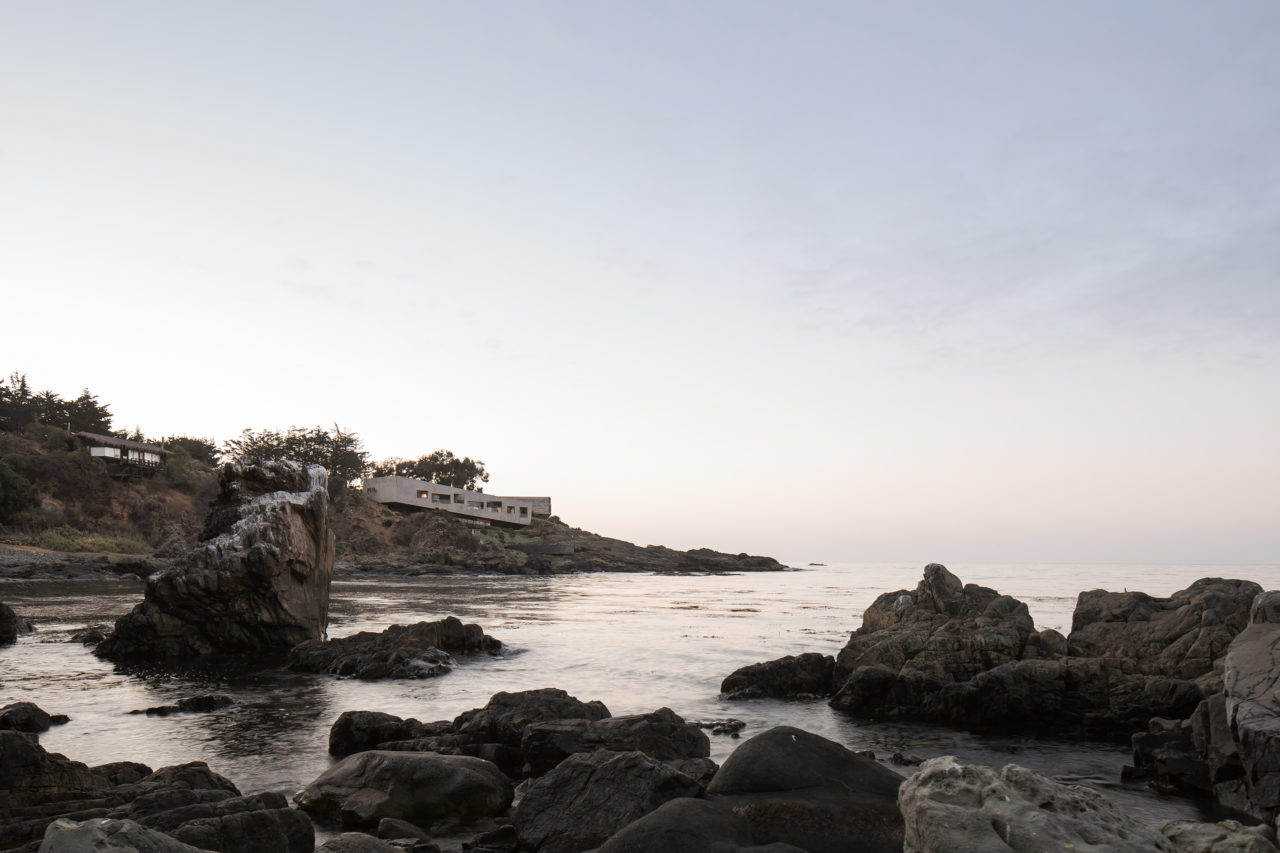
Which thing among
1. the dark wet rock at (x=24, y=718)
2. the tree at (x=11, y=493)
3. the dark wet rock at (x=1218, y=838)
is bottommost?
the dark wet rock at (x=24, y=718)

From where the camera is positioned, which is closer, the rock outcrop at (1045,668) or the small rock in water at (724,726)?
the small rock in water at (724,726)

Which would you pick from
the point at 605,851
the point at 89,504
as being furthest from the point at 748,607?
the point at 89,504

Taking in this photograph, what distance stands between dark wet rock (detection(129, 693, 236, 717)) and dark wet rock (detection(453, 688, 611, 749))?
17.1 feet

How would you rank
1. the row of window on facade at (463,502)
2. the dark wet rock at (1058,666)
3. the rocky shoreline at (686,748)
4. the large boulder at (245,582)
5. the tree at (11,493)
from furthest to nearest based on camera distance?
1. the row of window on facade at (463,502)
2. the tree at (11,493)
3. the large boulder at (245,582)
4. the dark wet rock at (1058,666)
5. the rocky shoreline at (686,748)

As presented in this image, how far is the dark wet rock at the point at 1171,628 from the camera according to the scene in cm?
1551

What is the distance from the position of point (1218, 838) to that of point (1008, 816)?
1.95 meters

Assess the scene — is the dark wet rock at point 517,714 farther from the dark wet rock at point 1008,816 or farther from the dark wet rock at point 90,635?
the dark wet rock at point 90,635

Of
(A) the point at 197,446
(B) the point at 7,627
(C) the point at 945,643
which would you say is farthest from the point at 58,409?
(C) the point at 945,643

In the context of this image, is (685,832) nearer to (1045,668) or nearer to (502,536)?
Result: (1045,668)

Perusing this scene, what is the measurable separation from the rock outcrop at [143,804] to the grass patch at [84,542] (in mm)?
58221

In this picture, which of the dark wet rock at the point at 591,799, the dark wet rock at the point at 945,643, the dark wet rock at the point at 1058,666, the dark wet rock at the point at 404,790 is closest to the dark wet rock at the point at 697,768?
the dark wet rock at the point at 591,799

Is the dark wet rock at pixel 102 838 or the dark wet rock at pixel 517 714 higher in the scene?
the dark wet rock at pixel 102 838

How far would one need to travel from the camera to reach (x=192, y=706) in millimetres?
14406

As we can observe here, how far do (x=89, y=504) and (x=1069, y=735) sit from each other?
79.1 metres
